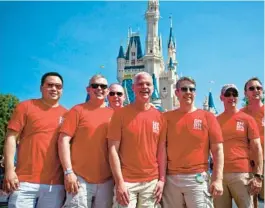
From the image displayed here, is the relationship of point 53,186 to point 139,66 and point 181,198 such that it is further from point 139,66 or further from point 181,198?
point 139,66

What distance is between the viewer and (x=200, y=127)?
13.1 feet

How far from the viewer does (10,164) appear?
12.4 ft

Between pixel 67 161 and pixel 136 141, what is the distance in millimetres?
787

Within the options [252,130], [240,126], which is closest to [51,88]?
[240,126]

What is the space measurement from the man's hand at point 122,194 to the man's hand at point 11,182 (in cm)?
110

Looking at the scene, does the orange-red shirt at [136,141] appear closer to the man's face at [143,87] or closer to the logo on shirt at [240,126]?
the man's face at [143,87]

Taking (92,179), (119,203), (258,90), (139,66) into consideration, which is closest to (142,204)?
(119,203)

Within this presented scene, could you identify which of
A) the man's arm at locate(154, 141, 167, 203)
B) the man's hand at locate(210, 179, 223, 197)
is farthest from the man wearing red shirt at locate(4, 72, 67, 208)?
the man's hand at locate(210, 179, 223, 197)

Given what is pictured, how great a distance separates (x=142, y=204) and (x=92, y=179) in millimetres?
622

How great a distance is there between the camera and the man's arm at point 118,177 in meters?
3.66

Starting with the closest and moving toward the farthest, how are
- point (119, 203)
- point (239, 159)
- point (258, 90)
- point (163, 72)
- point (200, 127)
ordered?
1. point (119, 203)
2. point (200, 127)
3. point (239, 159)
4. point (258, 90)
5. point (163, 72)

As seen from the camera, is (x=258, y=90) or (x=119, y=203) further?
(x=258, y=90)

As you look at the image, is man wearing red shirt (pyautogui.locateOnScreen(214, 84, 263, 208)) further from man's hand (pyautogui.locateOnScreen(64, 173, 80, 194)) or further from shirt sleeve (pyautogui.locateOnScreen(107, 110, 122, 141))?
man's hand (pyautogui.locateOnScreen(64, 173, 80, 194))

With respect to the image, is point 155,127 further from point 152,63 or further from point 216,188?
point 152,63
